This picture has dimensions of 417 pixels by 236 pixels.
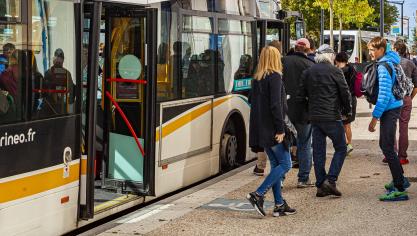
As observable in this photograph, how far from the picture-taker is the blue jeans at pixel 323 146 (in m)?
8.95

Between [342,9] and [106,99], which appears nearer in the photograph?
[106,99]

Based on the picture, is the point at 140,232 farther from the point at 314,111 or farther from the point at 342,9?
the point at 342,9

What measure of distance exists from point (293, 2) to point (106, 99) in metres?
43.6

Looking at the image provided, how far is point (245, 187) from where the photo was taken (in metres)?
9.87

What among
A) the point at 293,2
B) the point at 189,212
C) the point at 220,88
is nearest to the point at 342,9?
the point at 293,2

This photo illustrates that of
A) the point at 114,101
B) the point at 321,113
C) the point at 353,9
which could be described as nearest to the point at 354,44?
the point at 353,9

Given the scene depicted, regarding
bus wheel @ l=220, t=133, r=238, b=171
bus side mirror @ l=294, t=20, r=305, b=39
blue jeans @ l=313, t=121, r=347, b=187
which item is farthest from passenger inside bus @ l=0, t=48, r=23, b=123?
bus side mirror @ l=294, t=20, r=305, b=39

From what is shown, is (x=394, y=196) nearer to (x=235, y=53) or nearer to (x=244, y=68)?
(x=235, y=53)

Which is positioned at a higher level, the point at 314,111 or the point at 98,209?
the point at 314,111

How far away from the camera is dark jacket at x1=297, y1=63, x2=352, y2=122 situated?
29.1 feet

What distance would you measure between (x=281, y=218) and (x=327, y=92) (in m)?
1.67

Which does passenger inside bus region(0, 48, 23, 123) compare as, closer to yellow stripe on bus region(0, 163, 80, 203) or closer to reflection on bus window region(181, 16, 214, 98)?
yellow stripe on bus region(0, 163, 80, 203)

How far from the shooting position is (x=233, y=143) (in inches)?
456

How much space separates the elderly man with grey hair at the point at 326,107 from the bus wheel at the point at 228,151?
2340mm
